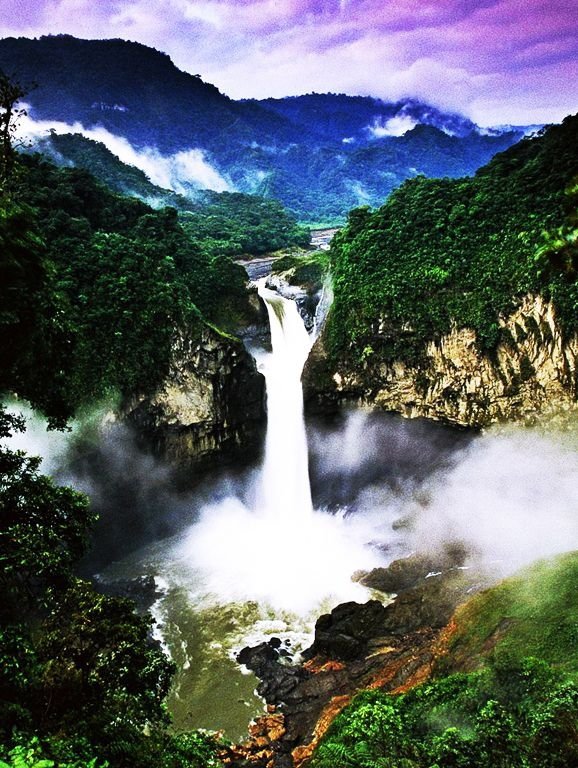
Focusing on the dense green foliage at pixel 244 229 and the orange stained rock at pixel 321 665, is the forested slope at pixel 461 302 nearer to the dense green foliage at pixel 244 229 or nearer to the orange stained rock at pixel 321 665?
A: the orange stained rock at pixel 321 665

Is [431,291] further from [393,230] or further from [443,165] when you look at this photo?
[443,165]

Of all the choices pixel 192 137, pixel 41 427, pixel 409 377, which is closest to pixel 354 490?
pixel 409 377

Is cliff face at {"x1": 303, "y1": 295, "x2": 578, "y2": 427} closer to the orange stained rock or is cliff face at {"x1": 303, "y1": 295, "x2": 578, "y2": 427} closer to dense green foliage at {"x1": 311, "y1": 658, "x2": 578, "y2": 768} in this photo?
the orange stained rock

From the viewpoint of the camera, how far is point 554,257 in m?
4.39

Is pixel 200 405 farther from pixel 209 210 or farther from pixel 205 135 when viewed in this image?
pixel 205 135

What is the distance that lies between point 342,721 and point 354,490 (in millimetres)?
15026

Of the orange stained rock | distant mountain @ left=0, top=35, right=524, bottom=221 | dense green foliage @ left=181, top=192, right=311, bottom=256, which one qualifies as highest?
distant mountain @ left=0, top=35, right=524, bottom=221

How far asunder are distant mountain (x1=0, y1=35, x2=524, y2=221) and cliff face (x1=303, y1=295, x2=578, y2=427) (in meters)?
52.2

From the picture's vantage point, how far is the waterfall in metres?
22.8

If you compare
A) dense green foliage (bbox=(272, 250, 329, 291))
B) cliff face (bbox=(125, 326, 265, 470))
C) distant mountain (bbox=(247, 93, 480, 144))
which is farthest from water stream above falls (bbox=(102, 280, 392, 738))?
distant mountain (bbox=(247, 93, 480, 144))

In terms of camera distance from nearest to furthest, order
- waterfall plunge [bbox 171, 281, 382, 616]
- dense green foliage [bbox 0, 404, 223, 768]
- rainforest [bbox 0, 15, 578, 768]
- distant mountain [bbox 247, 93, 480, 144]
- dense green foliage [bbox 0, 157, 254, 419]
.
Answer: dense green foliage [bbox 0, 404, 223, 768] → rainforest [bbox 0, 15, 578, 768] → waterfall plunge [bbox 171, 281, 382, 616] → dense green foliage [bbox 0, 157, 254, 419] → distant mountain [bbox 247, 93, 480, 144]

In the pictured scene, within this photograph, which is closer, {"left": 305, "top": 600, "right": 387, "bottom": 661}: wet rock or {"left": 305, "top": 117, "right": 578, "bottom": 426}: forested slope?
{"left": 305, "top": 600, "right": 387, "bottom": 661}: wet rock

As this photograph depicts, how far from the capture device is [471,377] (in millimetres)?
19781

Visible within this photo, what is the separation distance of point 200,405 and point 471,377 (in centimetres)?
1113
